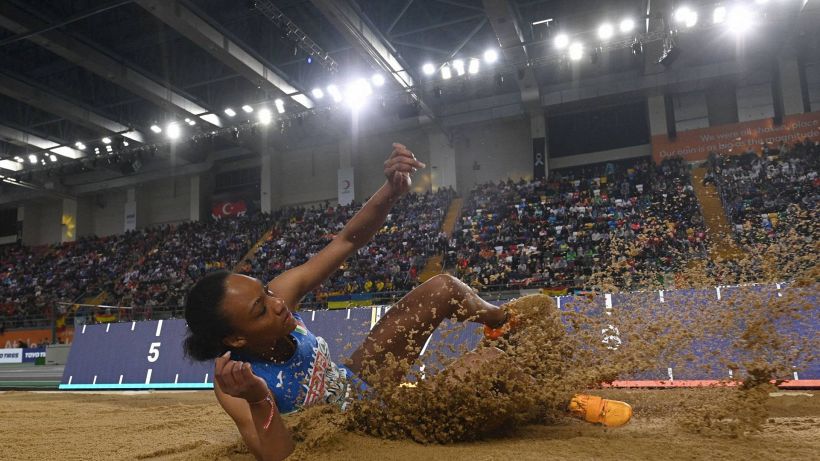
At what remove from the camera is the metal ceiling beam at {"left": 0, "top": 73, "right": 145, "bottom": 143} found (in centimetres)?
1848

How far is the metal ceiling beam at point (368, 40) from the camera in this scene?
46.8 ft

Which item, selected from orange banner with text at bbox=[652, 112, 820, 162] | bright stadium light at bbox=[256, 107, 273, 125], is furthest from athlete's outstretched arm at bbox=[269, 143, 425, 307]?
orange banner with text at bbox=[652, 112, 820, 162]

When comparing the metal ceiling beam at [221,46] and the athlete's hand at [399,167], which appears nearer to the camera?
the athlete's hand at [399,167]

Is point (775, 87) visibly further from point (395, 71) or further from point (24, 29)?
point (24, 29)

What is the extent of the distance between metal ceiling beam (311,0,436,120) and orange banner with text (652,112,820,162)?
31.1 feet

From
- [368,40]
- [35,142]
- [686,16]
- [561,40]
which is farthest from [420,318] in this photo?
[35,142]

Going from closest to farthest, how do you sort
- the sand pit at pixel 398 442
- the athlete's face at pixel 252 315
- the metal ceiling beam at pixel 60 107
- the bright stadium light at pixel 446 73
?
the sand pit at pixel 398 442 → the athlete's face at pixel 252 315 → the bright stadium light at pixel 446 73 → the metal ceiling beam at pixel 60 107

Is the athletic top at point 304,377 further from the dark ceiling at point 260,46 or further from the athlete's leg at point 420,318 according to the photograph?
the dark ceiling at point 260,46

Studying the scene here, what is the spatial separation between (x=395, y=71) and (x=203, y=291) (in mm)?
16555

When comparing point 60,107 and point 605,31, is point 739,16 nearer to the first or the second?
point 605,31

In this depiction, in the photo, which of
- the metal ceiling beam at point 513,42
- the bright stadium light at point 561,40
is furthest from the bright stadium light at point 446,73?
the bright stadium light at point 561,40

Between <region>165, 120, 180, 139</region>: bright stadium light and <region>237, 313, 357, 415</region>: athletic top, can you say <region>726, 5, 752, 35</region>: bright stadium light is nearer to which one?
<region>237, 313, 357, 415</region>: athletic top

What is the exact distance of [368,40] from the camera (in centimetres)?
1594

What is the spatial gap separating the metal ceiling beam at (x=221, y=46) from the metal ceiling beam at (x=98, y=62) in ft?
10.7
